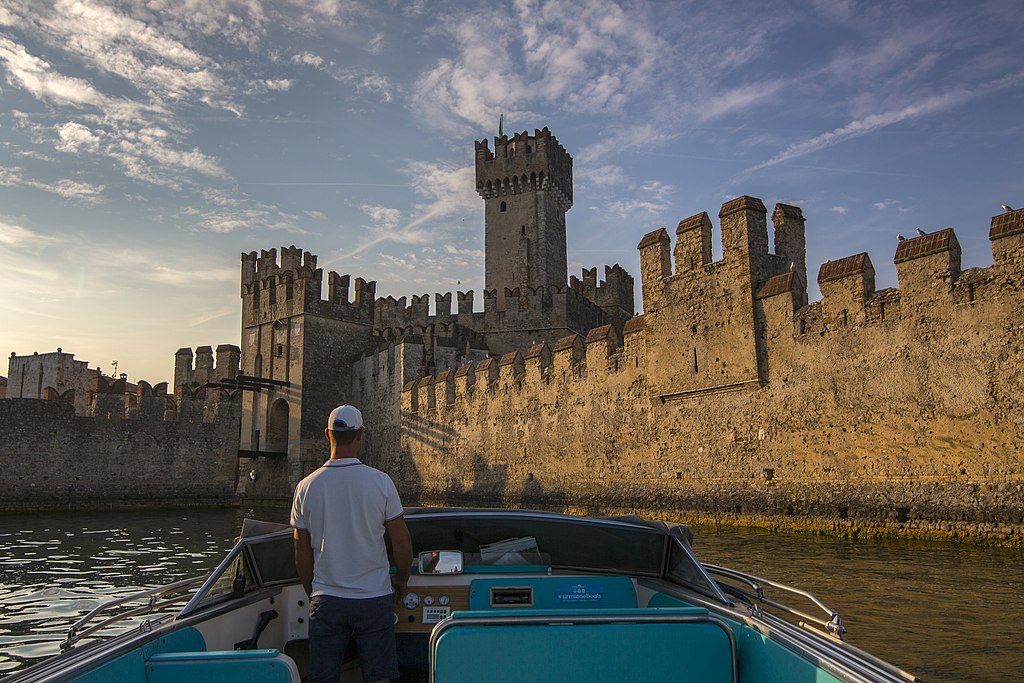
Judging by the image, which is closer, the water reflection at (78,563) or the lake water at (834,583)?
the lake water at (834,583)

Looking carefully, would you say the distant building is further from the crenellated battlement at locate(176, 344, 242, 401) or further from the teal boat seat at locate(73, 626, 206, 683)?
the teal boat seat at locate(73, 626, 206, 683)

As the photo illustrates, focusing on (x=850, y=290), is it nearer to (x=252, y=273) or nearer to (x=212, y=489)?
(x=212, y=489)

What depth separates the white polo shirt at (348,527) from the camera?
3.44m

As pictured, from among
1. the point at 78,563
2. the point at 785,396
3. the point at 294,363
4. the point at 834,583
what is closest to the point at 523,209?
the point at 294,363

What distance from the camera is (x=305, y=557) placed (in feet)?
11.6

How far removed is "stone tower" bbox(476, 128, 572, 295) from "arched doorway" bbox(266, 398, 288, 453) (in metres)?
12.7

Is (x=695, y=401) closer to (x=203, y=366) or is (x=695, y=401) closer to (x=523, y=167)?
(x=523, y=167)

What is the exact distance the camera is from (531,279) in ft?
131

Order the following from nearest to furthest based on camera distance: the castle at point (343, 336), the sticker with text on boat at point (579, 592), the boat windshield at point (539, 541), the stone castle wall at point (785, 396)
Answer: the sticker with text on boat at point (579, 592)
the boat windshield at point (539, 541)
the stone castle wall at point (785, 396)
the castle at point (343, 336)

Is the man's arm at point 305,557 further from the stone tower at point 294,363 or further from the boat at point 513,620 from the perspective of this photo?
the stone tower at point 294,363

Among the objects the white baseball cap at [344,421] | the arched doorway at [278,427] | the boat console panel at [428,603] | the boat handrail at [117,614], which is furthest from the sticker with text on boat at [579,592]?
the arched doorway at [278,427]

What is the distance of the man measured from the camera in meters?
3.39

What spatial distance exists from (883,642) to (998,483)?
6378mm

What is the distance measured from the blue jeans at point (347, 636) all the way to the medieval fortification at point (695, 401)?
33.6ft
